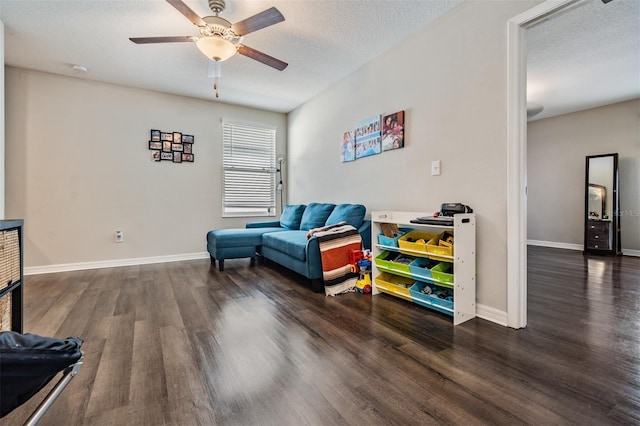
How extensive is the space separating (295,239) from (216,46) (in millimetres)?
1943

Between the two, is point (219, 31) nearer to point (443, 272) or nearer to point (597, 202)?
point (443, 272)

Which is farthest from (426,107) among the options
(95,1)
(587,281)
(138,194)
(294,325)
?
(138,194)

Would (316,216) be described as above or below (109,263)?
above

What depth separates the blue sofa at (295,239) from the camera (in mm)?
2832

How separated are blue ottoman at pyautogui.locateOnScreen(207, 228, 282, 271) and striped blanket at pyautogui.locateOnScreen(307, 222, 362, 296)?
4.10 feet

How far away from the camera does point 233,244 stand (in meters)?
3.75

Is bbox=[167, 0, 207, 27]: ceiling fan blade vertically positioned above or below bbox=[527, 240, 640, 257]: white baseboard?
above

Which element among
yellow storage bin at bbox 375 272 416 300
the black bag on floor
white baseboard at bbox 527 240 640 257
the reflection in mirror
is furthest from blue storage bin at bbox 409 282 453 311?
white baseboard at bbox 527 240 640 257

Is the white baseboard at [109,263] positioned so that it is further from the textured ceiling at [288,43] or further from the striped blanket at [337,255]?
the striped blanket at [337,255]

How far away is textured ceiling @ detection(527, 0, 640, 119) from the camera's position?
259 cm

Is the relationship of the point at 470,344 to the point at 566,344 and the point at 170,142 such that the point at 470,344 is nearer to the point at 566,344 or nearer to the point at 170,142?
the point at 566,344

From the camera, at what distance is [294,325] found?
2.07 metres

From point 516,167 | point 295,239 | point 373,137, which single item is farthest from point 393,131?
point 295,239

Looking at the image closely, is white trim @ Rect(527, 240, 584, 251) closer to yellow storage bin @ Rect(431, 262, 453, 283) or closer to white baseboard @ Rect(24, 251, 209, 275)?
yellow storage bin @ Rect(431, 262, 453, 283)
